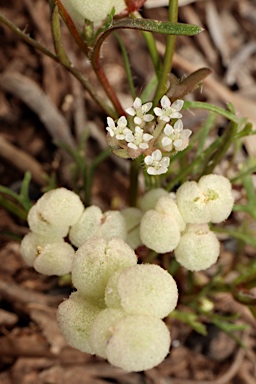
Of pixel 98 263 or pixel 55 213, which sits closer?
pixel 98 263

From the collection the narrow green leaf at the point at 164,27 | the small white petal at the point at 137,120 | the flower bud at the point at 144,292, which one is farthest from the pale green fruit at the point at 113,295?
the narrow green leaf at the point at 164,27

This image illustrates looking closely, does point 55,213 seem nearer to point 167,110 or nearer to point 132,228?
point 132,228

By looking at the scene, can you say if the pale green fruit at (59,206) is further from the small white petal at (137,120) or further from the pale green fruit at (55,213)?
the small white petal at (137,120)

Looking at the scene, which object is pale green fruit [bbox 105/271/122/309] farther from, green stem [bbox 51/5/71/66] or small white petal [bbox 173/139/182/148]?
green stem [bbox 51/5/71/66]

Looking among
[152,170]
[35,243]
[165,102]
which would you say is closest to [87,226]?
[35,243]

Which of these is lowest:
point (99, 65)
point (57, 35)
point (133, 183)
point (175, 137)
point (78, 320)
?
point (133, 183)

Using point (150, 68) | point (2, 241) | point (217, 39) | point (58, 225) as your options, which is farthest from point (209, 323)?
point (217, 39)

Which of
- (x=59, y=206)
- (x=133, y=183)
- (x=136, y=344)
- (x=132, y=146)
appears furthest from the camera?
(x=133, y=183)
